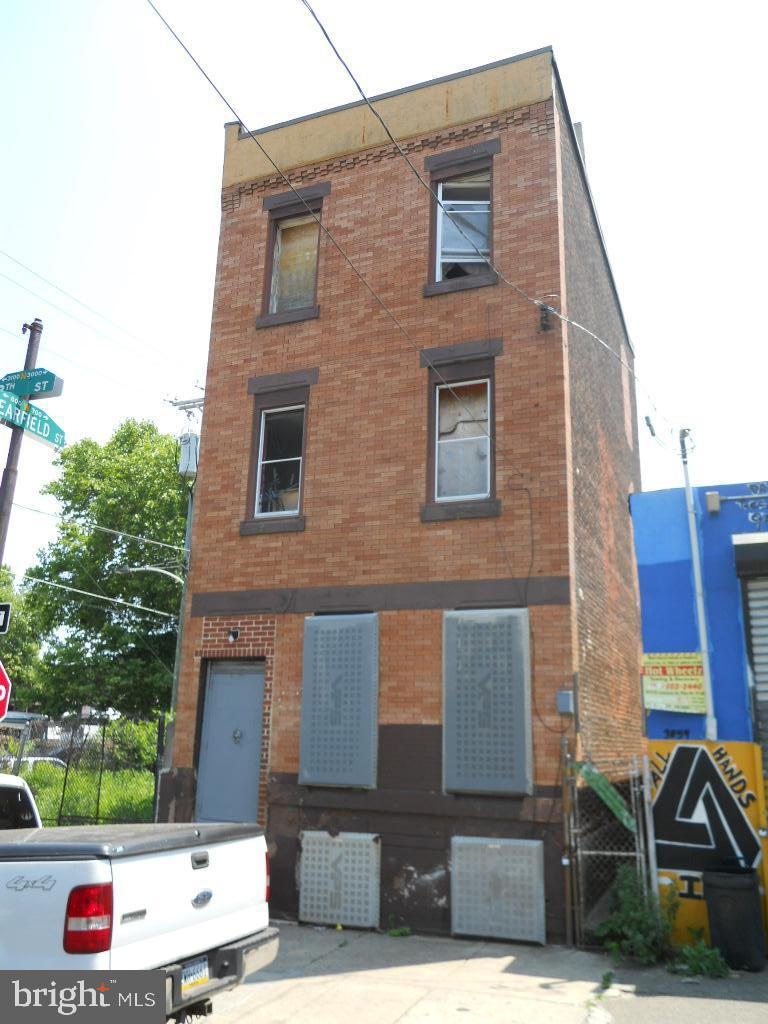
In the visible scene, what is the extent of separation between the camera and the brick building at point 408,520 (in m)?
9.79

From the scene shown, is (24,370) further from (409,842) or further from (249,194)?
(409,842)

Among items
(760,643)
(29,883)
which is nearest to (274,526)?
(760,643)

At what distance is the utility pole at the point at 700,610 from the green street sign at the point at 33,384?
7985 mm

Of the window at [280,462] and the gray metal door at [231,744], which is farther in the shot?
the window at [280,462]

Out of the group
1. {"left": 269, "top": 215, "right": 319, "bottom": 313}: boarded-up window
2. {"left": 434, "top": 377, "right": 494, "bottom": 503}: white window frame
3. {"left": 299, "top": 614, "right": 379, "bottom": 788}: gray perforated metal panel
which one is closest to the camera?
{"left": 299, "top": 614, "right": 379, "bottom": 788}: gray perforated metal panel

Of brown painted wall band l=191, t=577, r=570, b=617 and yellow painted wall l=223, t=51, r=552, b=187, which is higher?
yellow painted wall l=223, t=51, r=552, b=187

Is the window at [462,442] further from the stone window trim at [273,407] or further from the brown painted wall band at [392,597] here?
the stone window trim at [273,407]

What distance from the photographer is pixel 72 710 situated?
27844 millimetres

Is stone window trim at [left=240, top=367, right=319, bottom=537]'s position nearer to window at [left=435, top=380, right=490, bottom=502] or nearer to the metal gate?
window at [left=435, top=380, right=490, bottom=502]

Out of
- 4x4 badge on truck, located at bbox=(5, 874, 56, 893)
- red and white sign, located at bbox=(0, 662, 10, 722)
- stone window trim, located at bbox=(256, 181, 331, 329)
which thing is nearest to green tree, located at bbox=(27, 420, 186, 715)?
stone window trim, located at bbox=(256, 181, 331, 329)

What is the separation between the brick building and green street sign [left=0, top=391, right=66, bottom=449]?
101 inches

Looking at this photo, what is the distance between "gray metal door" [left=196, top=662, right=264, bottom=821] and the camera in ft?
36.6

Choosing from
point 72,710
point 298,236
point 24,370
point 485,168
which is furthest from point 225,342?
point 72,710

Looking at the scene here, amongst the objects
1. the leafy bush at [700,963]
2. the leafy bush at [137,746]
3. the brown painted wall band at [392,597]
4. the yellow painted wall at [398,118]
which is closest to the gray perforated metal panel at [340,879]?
the brown painted wall band at [392,597]
